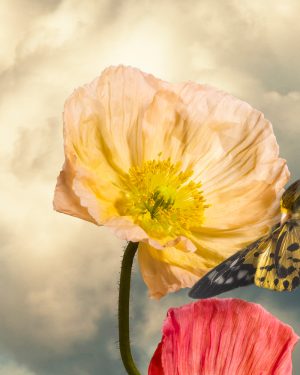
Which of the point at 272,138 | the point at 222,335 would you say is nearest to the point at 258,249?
the point at 222,335

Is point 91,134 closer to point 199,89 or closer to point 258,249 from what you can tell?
point 199,89

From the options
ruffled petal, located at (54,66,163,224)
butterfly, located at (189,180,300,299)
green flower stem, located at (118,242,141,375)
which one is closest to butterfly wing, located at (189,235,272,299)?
butterfly, located at (189,180,300,299)

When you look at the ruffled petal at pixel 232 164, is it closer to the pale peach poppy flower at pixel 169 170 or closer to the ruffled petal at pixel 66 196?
the pale peach poppy flower at pixel 169 170

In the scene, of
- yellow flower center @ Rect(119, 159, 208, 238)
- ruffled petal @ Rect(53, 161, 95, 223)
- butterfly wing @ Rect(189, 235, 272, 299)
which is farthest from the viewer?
yellow flower center @ Rect(119, 159, 208, 238)

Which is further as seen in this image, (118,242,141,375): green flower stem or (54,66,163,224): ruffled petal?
(54,66,163,224): ruffled petal

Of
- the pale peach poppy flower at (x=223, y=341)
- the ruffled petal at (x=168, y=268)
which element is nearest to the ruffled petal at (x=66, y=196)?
the ruffled petal at (x=168, y=268)

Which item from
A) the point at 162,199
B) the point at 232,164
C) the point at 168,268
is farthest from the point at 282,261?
the point at 162,199

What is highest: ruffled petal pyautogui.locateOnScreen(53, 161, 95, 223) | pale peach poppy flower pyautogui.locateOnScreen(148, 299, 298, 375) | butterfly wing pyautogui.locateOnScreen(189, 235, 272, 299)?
ruffled petal pyautogui.locateOnScreen(53, 161, 95, 223)

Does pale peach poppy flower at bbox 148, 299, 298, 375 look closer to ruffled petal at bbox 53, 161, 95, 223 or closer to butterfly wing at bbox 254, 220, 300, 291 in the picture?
butterfly wing at bbox 254, 220, 300, 291
